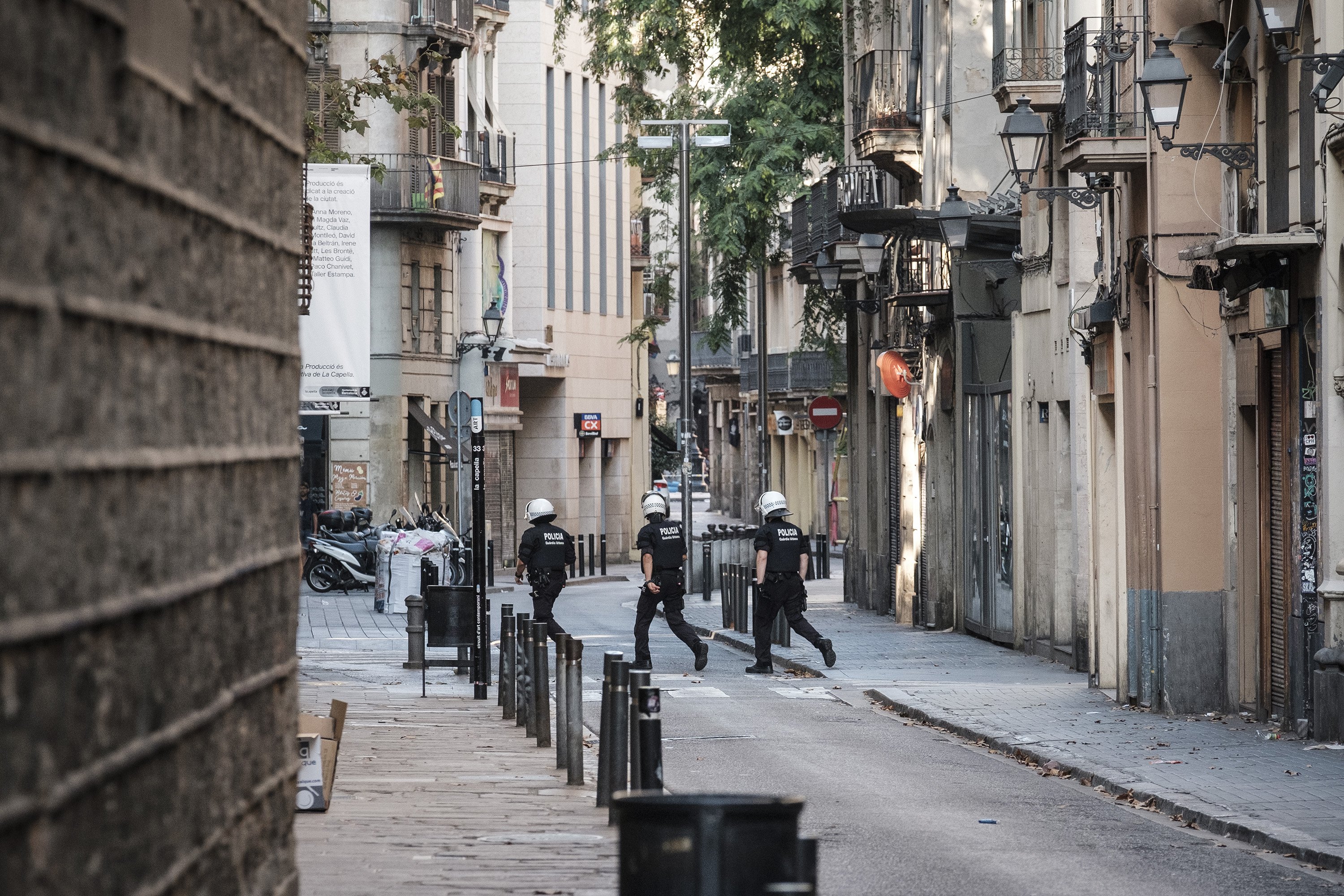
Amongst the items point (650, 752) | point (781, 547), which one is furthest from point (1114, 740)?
point (781, 547)

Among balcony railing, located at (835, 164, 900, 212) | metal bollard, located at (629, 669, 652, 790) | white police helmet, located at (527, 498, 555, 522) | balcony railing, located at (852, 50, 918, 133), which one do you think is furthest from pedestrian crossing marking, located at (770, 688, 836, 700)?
balcony railing, located at (835, 164, 900, 212)

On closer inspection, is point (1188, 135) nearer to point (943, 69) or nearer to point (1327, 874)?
point (1327, 874)

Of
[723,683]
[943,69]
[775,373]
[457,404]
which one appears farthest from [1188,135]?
[775,373]

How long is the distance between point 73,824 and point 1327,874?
7.50 meters

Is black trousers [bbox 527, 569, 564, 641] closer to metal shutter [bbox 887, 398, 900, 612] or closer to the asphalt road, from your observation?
the asphalt road

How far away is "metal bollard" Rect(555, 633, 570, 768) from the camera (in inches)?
480

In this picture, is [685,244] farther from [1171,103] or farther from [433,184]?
[1171,103]

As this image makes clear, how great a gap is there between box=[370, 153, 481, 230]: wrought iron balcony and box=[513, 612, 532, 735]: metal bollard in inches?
1208

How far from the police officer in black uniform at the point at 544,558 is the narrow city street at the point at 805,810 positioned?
1764 millimetres

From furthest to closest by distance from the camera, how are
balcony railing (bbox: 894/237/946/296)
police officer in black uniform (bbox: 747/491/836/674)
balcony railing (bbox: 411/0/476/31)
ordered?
balcony railing (bbox: 411/0/476/31), balcony railing (bbox: 894/237/946/296), police officer in black uniform (bbox: 747/491/836/674)

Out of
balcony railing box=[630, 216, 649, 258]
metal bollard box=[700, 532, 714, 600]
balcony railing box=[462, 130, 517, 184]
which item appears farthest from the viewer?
balcony railing box=[630, 216, 649, 258]

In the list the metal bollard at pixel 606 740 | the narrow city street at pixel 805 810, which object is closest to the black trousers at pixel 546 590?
the narrow city street at pixel 805 810

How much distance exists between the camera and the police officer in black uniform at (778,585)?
22469mm

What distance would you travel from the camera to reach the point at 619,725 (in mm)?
10641
